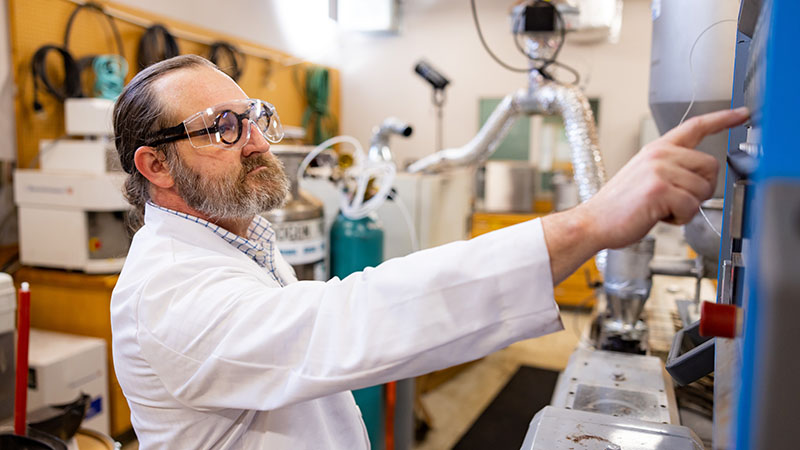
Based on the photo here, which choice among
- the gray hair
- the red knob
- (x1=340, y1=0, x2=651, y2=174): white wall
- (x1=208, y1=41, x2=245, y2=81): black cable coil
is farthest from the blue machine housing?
(x1=340, y1=0, x2=651, y2=174): white wall

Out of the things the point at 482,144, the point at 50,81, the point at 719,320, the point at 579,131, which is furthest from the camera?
the point at 50,81

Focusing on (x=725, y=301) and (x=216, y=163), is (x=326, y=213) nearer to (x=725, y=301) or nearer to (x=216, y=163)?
(x=216, y=163)

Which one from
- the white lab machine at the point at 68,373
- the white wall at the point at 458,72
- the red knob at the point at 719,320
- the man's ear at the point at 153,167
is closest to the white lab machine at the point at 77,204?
the white lab machine at the point at 68,373

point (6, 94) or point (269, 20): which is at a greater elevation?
point (269, 20)

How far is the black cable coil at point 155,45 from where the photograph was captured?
131 inches

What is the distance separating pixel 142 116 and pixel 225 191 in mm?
208

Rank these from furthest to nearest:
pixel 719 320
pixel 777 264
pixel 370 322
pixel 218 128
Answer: pixel 218 128 < pixel 370 322 < pixel 719 320 < pixel 777 264

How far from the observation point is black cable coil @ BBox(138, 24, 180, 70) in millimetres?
3320

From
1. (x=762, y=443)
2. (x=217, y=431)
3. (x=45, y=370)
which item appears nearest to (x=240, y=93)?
(x=217, y=431)

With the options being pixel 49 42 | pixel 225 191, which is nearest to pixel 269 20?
pixel 49 42

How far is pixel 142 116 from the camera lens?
1010mm

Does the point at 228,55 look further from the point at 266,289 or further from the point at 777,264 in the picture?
the point at 777,264

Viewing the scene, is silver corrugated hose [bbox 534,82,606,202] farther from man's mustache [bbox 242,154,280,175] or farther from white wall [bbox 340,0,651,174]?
white wall [bbox 340,0,651,174]

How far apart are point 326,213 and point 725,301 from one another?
2.03 metres
